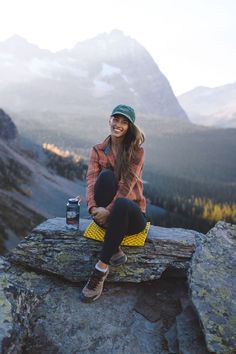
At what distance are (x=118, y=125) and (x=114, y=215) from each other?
1.69 m

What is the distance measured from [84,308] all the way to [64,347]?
32.5 inches

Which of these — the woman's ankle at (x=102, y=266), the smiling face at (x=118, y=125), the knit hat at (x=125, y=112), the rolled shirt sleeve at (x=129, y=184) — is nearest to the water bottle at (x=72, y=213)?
the rolled shirt sleeve at (x=129, y=184)

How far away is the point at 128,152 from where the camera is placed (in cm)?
740

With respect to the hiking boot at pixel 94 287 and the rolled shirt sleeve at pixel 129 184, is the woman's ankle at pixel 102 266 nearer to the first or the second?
the hiking boot at pixel 94 287

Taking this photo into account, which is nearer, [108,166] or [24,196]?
[108,166]

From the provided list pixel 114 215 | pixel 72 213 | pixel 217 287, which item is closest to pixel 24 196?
pixel 72 213

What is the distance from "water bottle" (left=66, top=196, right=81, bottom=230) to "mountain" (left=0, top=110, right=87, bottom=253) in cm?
1345

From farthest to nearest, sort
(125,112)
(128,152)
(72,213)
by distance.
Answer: (72,213)
(128,152)
(125,112)

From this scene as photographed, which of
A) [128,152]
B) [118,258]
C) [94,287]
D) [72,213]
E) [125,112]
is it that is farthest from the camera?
[72,213]

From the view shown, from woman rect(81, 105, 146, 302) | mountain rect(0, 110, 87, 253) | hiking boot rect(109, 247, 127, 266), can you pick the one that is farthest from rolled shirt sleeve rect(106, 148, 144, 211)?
mountain rect(0, 110, 87, 253)

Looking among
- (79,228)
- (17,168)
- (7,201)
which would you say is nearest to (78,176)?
(17,168)

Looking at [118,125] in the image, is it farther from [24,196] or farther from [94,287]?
[24,196]

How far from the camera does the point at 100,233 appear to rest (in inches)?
296

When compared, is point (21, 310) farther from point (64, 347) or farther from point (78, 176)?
point (78, 176)
